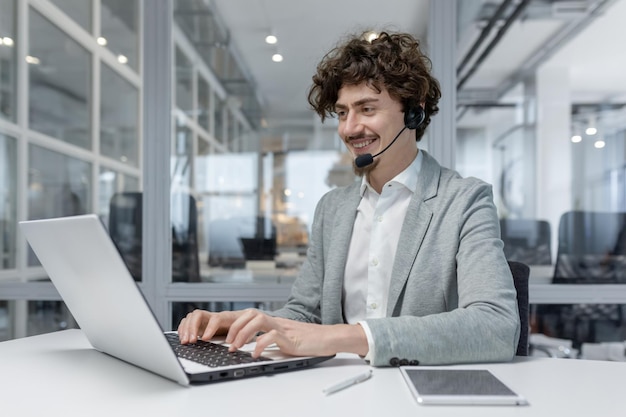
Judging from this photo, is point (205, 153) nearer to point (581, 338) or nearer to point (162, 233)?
point (162, 233)

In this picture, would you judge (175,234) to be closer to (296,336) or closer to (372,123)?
(372,123)

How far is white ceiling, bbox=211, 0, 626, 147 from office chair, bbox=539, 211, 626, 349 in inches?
22.5

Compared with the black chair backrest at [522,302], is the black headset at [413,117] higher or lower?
higher

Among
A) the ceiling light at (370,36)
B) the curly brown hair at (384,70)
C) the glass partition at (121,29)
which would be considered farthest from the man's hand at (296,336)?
the glass partition at (121,29)

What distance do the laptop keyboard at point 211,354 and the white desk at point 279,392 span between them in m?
0.06

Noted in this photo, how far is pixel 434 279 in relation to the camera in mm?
1484

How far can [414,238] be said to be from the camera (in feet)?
4.94

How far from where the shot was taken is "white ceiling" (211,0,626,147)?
113 inches

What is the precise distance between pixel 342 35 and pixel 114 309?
2.16 metres

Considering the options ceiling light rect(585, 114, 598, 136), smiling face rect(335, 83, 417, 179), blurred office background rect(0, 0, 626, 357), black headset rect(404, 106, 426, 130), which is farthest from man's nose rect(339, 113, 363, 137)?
ceiling light rect(585, 114, 598, 136)

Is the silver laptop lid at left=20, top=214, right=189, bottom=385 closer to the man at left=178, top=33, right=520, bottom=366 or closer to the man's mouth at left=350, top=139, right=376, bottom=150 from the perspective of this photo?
the man at left=178, top=33, right=520, bottom=366

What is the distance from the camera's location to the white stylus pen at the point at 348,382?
920mm

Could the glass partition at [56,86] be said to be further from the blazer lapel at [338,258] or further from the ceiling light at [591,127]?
the ceiling light at [591,127]

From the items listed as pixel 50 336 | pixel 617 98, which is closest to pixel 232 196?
pixel 50 336
